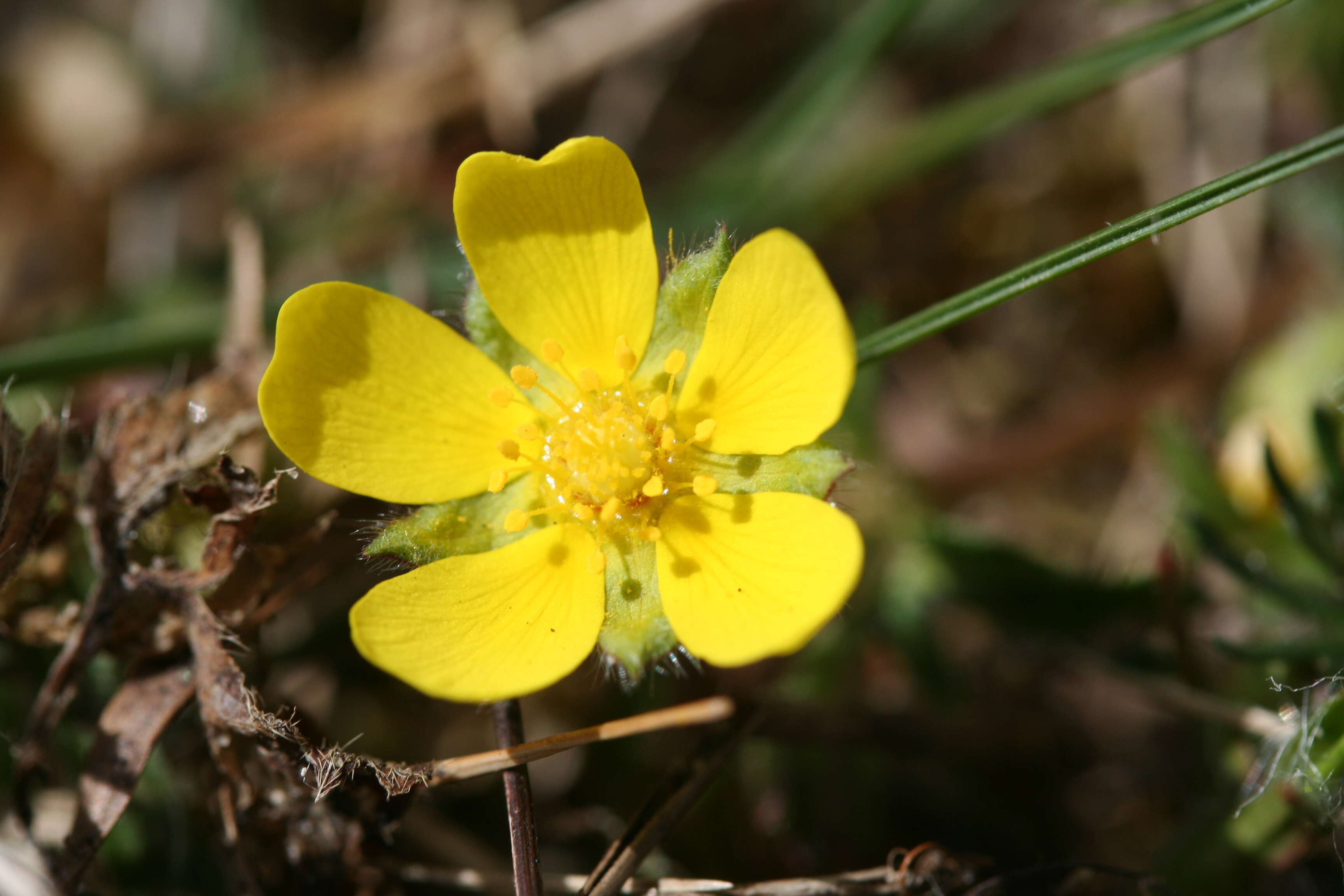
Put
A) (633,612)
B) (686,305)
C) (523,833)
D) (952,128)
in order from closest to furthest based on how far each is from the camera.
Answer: (523,833), (633,612), (686,305), (952,128)

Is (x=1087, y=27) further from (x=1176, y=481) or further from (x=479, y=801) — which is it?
(x=479, y=801)

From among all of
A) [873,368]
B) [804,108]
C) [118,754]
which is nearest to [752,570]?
[873,368]

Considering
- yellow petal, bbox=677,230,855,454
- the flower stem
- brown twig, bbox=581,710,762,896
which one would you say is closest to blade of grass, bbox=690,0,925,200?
yellow petal, bbox=677,230,855,454

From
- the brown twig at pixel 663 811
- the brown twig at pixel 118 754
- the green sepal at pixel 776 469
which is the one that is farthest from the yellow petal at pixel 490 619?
the brown twig at pixel 118 754

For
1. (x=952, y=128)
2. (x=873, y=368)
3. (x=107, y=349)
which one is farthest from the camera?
(x=952, y=128)

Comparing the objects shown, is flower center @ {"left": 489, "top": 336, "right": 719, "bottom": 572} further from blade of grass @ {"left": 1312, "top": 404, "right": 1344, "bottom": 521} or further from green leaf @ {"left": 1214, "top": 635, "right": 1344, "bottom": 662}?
blade of grass @ {"left": 1312, "top": 404, "right": 1344, "bottom": 521}

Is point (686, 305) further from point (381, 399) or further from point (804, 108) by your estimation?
point (804, 108)

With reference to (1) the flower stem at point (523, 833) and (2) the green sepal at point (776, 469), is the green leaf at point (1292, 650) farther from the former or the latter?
(1) the flower stem at point (523, 833)
